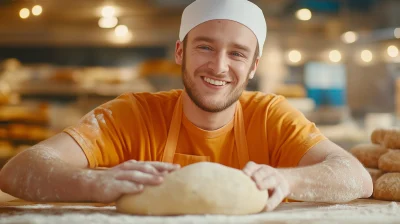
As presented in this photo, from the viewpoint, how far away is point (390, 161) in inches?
73.7

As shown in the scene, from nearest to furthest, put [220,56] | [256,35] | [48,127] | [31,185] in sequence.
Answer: [31,185] < [220,56] < [256,35] < [48,127]

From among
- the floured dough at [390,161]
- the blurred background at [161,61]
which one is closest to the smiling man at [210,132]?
the floured dough at [390,161]

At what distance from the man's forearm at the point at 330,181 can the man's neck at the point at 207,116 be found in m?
Result: 0.41

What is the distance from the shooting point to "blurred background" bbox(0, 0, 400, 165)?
4.33 m

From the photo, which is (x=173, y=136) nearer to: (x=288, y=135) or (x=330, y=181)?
(x=288, y=135)

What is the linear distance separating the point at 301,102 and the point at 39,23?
98.6 inches

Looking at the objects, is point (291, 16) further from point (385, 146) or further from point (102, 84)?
point (385, 146)

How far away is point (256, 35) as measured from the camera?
5.90 ft

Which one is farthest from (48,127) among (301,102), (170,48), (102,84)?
(301,102)

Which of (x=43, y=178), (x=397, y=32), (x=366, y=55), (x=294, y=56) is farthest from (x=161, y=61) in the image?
(x=43, y=178)

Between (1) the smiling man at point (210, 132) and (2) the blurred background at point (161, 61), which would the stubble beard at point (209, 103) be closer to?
(1) the smiling man at point (210, 132)

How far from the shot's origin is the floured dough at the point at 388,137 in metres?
1.93

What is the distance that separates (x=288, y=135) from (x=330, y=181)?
318mm

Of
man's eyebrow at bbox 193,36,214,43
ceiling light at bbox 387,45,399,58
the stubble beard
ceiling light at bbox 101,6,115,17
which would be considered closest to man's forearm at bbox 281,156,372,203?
the stubble beard
